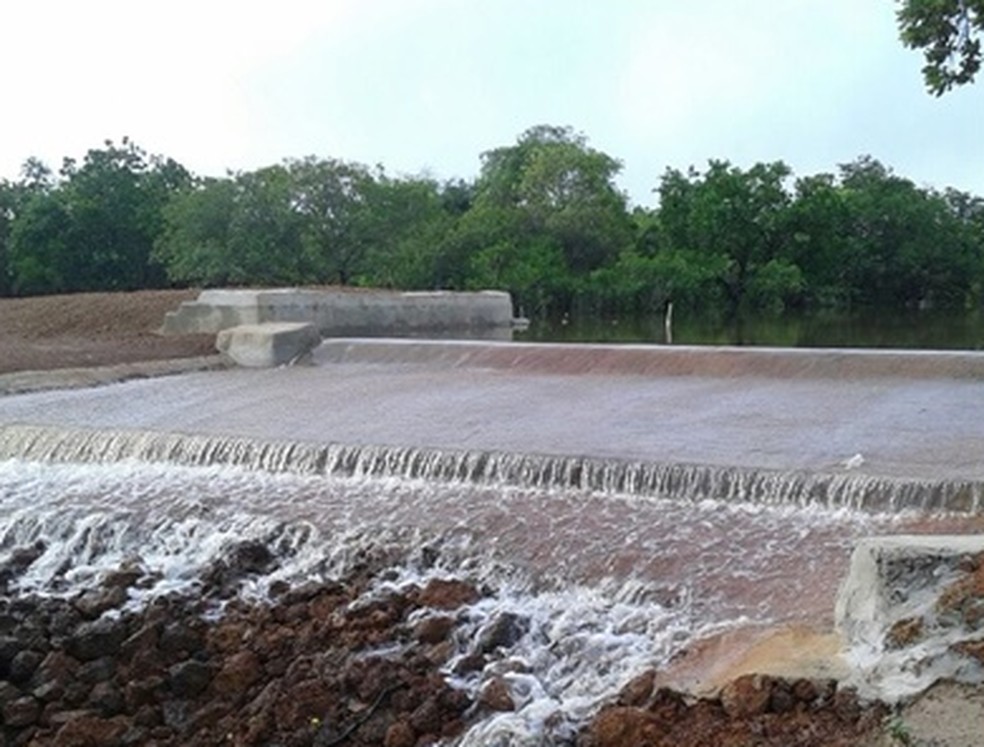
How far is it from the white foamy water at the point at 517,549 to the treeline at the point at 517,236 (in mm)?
17590

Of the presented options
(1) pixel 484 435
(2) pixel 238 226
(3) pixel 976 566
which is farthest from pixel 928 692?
(2) pixel 238 226

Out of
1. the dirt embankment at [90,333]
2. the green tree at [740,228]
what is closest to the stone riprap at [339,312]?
the dirt embankment at [90,333]

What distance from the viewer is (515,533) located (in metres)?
6.47

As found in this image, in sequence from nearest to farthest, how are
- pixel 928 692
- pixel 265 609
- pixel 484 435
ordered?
pixel 928 692 < pixel 265 609 < pixel 484 435

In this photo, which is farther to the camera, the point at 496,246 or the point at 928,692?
the point at 496,246

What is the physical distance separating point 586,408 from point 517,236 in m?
22.7

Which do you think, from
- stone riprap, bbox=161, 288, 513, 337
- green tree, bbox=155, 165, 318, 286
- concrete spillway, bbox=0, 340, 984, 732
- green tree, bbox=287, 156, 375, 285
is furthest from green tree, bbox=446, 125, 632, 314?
concrete spillway, bbox=0, 340, 984, 732

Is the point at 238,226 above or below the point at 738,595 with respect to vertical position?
above

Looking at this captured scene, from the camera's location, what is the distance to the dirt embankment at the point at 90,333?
1383cm

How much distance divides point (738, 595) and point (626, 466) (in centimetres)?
179

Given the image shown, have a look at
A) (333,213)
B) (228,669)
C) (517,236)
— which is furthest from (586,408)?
(517,236)

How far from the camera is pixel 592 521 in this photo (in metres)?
6.59

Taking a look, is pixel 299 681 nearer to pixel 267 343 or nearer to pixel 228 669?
pixel 228 669

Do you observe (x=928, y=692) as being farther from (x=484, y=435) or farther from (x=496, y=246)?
(x=496, y=246)
